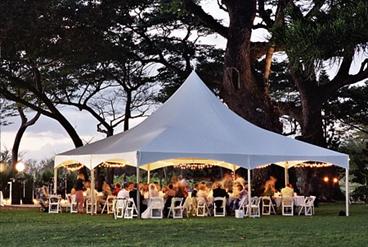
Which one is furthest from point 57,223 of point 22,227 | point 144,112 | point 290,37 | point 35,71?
point 144,112

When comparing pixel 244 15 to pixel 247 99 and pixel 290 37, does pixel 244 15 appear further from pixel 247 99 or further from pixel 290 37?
pixel 290 37

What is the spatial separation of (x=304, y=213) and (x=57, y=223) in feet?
22.4

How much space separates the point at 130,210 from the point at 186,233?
526 centimetres

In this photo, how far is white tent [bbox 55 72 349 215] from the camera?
16.6 metres

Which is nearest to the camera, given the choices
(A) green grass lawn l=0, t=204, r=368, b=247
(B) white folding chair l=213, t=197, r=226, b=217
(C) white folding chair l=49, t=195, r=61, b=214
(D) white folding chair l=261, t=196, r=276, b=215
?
(A) green grass lawn l=0, t=204, r=368, b=247

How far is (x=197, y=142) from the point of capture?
55.7ft

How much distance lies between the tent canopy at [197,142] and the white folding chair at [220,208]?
93 centimetres

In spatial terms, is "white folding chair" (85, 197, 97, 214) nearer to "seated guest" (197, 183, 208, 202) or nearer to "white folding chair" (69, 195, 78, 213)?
"white folding chair" (69, 195, 78, 213)

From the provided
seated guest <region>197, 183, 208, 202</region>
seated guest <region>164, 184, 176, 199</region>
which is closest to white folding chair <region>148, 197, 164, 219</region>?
seated guest <region>164, 184, 176, 199</region>

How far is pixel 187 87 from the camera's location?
764 inches

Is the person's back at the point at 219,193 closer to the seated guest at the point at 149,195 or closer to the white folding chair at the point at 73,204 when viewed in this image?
the seated guest at the point at 149,195

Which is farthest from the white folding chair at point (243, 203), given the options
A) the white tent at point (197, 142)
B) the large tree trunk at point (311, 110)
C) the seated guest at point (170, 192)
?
the large tree trunk at point (311, 110)

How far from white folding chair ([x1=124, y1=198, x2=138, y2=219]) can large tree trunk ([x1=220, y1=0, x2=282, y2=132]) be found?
7.44 m

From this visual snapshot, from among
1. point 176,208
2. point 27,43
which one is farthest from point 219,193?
point 27,43
